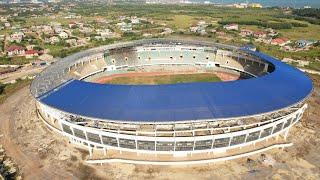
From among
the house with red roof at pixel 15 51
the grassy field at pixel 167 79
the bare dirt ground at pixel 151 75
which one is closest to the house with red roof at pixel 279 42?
the bare dirt ground at pixel 151 75

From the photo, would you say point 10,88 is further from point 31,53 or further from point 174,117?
point 174,117

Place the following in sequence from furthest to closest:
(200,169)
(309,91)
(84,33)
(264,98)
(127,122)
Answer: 1. (84,33)
2. (309,91)
3. (264,98)
4. (200,169)
5. (127,122)

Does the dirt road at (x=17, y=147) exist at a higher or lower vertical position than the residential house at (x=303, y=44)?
lower

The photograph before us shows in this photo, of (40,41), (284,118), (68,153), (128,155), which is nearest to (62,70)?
(68,153)

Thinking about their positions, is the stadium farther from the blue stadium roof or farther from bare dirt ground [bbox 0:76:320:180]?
bare dirt ground [bbox 0:76:320:180]

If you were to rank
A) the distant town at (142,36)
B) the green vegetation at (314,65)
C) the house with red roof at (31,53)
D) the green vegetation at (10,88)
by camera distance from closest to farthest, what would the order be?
the green vegetation at (10,88) < the green vegetation at (314,65) < the distant town at (142,36) < the house with red roof at (31,53)

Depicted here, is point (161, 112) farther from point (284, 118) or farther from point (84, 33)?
point (84, 33)

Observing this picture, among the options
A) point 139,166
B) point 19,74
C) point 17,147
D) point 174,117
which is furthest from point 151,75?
point 174,117

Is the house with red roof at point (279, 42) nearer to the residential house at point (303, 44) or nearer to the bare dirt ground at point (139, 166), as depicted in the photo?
the residential house at point (303, 44)
